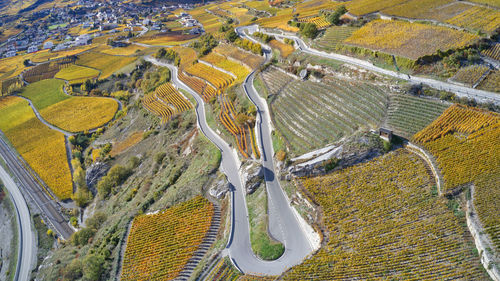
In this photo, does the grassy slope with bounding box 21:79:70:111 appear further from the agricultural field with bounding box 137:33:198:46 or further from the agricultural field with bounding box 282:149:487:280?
the agricultural field with bounding box 282:149:487:280

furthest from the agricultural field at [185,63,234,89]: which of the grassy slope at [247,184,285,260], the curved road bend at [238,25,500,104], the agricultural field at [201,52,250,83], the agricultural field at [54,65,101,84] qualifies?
the agricultural field at [54,65,101,84]

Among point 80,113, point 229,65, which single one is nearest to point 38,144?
point 80,113

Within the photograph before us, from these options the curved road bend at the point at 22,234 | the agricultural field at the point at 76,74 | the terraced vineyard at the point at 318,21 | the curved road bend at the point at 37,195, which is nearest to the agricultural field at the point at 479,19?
the terraced vineyard at the point at 318,21

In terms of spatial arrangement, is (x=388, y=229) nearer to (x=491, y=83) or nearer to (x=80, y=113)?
(x=491, y=83)

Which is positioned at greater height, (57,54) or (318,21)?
(318,21)

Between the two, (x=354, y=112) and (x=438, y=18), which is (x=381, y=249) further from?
(x=438, y=18)

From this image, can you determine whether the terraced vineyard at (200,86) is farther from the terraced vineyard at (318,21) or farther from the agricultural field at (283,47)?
the terraced vineyard at (318,21)
